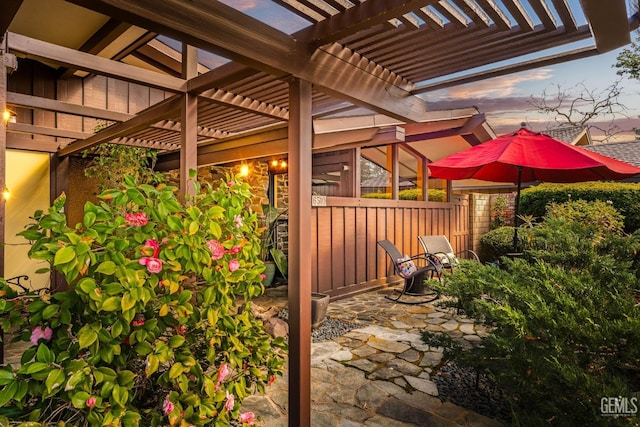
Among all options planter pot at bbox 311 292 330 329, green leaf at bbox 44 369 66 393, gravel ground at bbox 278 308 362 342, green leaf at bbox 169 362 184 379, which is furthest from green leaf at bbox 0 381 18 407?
planter pot at bbox 311 292 330 329

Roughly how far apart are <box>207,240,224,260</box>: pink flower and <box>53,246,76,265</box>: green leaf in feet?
1.86

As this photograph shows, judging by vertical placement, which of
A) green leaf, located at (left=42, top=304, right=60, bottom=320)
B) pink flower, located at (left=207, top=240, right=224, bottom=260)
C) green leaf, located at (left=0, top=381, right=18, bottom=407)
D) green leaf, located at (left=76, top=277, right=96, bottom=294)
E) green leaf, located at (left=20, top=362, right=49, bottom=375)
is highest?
pink flower, located at (left=207, top=240, right=224, bottom=260)

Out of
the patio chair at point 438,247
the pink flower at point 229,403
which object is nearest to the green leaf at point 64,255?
the pink flower at point 229,403

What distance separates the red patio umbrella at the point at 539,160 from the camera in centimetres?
384

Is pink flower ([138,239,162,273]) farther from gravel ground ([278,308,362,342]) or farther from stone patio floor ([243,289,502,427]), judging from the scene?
gravel ground ([278,308,362,342])

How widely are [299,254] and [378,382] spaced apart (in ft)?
5.05

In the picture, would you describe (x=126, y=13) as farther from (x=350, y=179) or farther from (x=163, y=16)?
(x=350, y=179)

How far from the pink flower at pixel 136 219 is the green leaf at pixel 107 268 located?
238 mm

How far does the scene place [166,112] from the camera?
3.36 m

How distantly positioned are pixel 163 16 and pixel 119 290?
1.16 m

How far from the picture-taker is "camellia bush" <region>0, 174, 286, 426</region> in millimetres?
1418

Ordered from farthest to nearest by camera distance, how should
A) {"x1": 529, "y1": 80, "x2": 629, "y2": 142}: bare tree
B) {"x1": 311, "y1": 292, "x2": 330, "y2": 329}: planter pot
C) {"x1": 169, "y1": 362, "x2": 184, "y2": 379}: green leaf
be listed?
1. {"x1": 529, "y1": 80, "x2": 629, "y2": 142}: bare tree
2. {"x1": 311, "y1": 292, "x2": 330, "y2": 329}: planter pot
3. {"x1": 169, "y1": 362, "x2": 184, "y2": 379}: green leaf

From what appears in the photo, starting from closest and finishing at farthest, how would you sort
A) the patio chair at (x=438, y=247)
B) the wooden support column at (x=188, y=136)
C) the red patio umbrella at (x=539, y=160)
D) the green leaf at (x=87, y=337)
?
the green leaf at (x=87, y=337), the wooden support column at (x=188, y=136), the red patio umbrella at (x=539, y=160), the patio chair at (x=438, y=247)

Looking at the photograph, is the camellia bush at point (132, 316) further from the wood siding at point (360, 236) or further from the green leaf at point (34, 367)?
the wood siding at point (360, 236)
